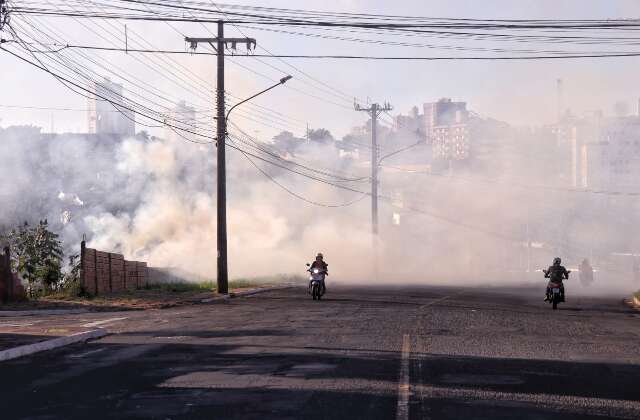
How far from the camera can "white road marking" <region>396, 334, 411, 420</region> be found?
9891 mm

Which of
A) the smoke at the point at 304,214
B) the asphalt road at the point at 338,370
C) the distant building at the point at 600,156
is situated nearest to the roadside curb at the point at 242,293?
the asphalt road at the point at 338,370

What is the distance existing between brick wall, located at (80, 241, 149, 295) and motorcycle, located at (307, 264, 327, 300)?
780cm

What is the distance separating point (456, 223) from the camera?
280ft

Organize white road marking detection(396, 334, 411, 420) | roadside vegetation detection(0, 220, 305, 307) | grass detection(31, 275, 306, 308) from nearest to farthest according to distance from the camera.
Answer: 1. white road marking detection(396, 334, 411, 420)
2. grass detection(31, 275, 306, 308)
3. roadside vegetation detection(0, 220, 305, 307)

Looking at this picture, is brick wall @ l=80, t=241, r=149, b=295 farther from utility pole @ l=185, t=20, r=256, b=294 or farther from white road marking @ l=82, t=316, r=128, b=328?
white road marking @ l=82, t=316, r=128, b=328

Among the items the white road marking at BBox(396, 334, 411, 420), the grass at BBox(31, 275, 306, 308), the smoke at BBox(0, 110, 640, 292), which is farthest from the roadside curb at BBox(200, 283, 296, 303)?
the smoke at BBox(0, 110, 640, 292)

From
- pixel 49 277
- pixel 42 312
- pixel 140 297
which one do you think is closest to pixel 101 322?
pixel 42 312

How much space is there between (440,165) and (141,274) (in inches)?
4264

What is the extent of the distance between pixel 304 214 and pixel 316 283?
5074cm

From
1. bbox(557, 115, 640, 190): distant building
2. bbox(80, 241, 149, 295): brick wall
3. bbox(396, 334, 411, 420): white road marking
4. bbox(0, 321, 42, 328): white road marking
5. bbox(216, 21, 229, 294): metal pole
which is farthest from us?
bbox(557, 115, 640, 190): distant building

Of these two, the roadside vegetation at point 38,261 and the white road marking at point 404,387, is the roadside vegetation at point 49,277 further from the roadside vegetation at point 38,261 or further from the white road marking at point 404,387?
the white road marking at point 404,387

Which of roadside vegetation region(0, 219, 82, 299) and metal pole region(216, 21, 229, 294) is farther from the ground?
metal pole region(216, 21, 229, 294)

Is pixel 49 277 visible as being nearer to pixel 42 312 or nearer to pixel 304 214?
pixel 42 312

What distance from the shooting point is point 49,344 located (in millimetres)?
17625
